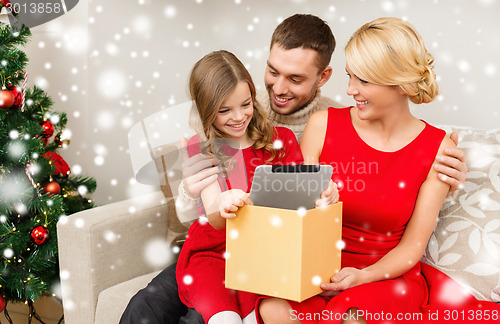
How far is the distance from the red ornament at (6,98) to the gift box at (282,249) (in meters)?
1.14

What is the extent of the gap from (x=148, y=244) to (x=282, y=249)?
832mm

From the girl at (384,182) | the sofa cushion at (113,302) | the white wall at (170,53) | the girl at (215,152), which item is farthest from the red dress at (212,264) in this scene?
the white wall at (170,53)

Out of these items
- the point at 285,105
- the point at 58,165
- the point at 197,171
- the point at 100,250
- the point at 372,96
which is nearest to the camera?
the point at 372,96

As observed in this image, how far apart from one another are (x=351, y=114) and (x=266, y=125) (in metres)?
0.27

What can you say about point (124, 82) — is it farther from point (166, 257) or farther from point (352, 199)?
point (352, 199)

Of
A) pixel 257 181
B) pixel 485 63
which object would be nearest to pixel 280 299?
pixel 257 181

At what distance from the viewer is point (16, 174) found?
1.98m

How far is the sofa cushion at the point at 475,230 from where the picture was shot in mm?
1523

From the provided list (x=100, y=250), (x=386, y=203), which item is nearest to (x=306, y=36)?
(x=386, y=203)

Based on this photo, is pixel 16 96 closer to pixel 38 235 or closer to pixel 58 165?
pixel 58 165

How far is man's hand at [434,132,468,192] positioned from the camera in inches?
57.2

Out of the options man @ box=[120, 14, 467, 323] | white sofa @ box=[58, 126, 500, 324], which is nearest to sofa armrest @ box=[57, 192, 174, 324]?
white sofa @ box=[58, 126, 500, 324]

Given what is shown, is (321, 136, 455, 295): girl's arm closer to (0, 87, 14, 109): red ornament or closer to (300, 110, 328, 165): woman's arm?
(300, 110, 328, 165): woman's arm

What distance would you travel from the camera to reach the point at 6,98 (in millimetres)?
1899
